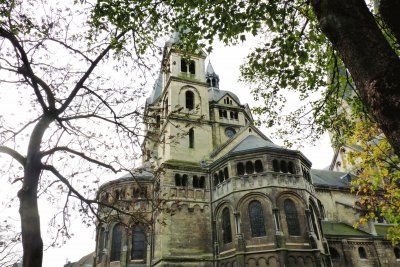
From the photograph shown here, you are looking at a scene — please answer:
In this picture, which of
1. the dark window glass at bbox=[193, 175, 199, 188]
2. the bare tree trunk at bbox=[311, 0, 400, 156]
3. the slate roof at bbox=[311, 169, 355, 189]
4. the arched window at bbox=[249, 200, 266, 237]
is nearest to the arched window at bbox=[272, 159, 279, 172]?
the arched window at bbox=[249, 200, 266, 237]

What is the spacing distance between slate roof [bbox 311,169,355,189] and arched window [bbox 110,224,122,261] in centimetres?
1797

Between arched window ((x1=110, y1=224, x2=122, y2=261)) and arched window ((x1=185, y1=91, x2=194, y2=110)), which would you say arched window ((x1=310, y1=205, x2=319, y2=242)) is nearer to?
arched window ((x1=185, y1=91, x2=194, y2=110))

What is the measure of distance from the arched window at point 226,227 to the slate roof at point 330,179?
10.7 m

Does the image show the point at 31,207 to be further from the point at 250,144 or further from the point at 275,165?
the point at 250,144

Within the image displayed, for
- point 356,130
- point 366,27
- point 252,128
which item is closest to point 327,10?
point 366,27

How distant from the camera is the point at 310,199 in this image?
23.5m

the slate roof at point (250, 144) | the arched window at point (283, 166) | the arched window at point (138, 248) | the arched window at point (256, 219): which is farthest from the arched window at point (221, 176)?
the arched window at point (138, 248)

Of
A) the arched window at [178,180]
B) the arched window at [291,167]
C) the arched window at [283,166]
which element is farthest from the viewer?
the arched window at [178,180]

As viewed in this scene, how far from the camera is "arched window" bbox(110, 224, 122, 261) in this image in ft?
80.6

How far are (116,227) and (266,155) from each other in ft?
43.8

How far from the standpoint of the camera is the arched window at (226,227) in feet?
73.6

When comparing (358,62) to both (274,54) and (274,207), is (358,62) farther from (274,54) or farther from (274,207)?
(274,207)

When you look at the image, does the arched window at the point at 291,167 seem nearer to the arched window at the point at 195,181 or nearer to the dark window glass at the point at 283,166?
the dark window glass at the point at 283,166

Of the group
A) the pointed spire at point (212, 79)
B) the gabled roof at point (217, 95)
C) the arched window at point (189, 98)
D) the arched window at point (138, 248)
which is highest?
the pointed spire at point (212, 79)
